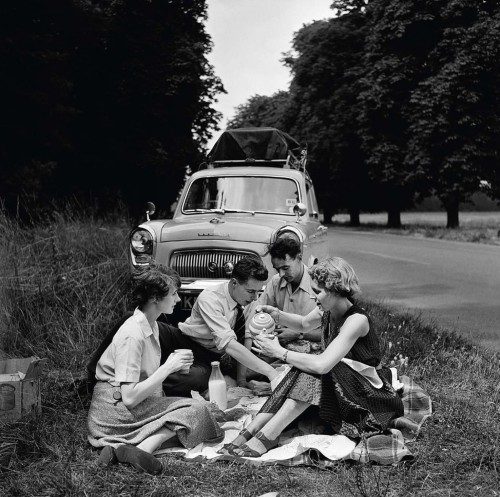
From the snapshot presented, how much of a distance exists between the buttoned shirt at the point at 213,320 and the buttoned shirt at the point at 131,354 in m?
0.76

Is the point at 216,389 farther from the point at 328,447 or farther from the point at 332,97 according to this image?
the point at 332,97

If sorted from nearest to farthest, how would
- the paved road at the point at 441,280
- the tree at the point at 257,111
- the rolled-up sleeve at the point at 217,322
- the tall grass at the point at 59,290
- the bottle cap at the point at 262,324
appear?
the bottle cap at the point at 262,324 < the rolled-up sleeve at the point at 217,322 < the tall grass at the point at 59,290 < the paved road at the point at 441,280 < the tree at the point at 257,111

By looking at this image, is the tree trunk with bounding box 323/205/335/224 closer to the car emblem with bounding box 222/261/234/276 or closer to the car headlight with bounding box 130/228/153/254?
the car headlight with bounding box 130/228/153/254

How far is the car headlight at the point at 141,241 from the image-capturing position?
788cm

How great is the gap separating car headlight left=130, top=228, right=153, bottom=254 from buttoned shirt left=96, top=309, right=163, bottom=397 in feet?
10.6

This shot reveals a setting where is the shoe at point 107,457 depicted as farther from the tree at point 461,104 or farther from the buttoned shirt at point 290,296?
the tree at point 461,104

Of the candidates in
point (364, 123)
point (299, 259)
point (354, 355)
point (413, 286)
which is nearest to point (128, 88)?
point (364, 123)

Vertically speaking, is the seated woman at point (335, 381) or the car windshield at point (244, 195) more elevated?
the car windshield at point (244, 195)

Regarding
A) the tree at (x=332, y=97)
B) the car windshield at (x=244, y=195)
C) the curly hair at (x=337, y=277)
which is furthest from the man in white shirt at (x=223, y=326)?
the tree at (x=332, y=97)

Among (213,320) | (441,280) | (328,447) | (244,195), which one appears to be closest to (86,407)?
(213,320)

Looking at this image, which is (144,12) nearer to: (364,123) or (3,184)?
(364,123)

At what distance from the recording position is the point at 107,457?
414 centimetres

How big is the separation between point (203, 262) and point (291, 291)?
1.47 metres

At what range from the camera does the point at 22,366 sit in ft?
16.6
